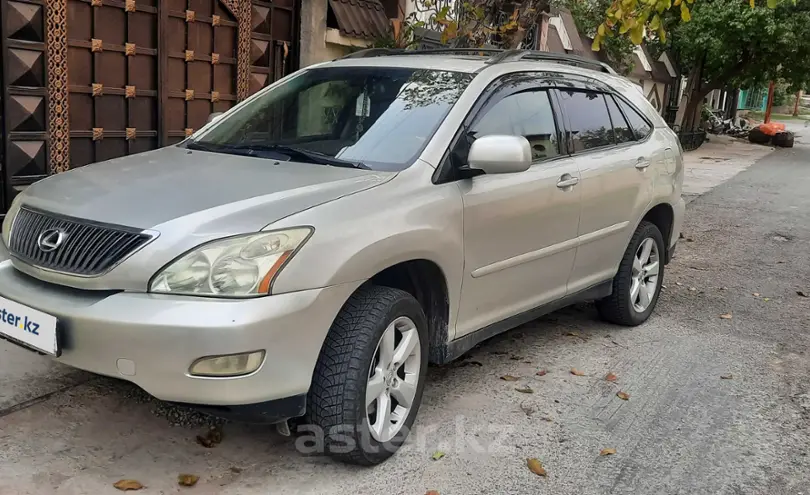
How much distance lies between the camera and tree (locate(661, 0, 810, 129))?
18672 mm

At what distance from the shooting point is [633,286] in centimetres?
567

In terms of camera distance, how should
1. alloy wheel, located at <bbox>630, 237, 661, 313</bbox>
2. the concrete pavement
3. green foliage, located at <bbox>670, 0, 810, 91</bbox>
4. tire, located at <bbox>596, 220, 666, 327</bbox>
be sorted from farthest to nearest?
green foliage, located at <bbox>670, 0, 810, 91</bbox>
alloy wheel, located at <bbox>630, 237, 661, 313</bbox>
tire, located at <bbox>596, 220, 666, 327</bbox>
the concrete pavement

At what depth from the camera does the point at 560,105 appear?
4.80 m

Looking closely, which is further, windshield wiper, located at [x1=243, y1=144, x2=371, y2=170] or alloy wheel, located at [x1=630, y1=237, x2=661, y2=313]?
alloy wheel, located at [x1=630, y1=237, x2=661, y2=313]

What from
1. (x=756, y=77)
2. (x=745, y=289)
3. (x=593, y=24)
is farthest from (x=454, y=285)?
(x=756, y=77)

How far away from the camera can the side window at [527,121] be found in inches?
166

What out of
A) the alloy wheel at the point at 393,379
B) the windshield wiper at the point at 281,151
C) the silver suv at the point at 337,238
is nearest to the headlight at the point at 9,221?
the silver suv at the point at 337,238

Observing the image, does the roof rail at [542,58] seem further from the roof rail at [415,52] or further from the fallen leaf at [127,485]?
the fallen leaf at [127,485]

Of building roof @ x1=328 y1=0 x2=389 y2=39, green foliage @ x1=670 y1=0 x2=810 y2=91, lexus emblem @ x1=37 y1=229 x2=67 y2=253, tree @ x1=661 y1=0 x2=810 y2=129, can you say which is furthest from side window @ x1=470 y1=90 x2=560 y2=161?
tree @ x1=661 y1=0 x2=810 y2=129

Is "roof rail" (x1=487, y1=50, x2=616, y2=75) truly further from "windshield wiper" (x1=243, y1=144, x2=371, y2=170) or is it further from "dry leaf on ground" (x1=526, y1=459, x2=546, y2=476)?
"dry leaf on ground" (x1=526, y1=459, x2=546, y2=476)

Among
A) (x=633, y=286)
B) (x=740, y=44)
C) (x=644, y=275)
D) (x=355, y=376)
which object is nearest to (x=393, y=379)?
(x=355, y=376)

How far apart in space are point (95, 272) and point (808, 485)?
314 cm

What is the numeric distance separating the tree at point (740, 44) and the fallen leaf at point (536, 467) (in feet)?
55.0

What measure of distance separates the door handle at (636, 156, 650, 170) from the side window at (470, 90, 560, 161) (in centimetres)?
95
